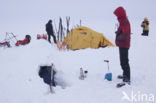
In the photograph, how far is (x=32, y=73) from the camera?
481 centimetres

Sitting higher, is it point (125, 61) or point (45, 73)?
point (125, 61)

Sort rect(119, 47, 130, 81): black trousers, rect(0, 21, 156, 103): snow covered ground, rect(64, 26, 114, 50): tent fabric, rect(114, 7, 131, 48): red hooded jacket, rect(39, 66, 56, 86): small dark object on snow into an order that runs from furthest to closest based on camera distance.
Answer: rect(64, 26, 114, 50): tent fabric < rect(39, 66, 56, 86): small dark object on snow < rect(119, 47, 130, 81): black trousers < rect(114, 7, 131, 48): red hooded jacket < rect(0, 21, 156, 103): snow covered ground

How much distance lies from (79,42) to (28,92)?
4639mm

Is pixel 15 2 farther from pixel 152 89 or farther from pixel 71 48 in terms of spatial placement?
pixel 152 89

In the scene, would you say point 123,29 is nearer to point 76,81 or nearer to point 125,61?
point 125,61

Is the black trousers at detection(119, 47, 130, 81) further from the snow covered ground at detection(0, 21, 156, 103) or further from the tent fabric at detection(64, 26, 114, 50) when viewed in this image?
the tent fabric at detection(64, 26, 114, 50)

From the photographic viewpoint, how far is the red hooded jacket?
396 centimetres

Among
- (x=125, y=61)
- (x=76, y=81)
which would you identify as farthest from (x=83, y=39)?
(x=125, y=61)

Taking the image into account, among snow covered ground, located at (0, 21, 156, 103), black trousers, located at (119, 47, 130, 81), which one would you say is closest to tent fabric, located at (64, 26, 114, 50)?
snow covered ground, located at (0, 21, 156, 103)

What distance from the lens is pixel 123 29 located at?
13.0 feet

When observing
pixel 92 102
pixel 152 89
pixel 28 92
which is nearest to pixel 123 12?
pixel 152 89

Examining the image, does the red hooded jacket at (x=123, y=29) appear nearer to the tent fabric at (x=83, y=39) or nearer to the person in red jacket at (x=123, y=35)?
the person in red jacket at (x=123, y=35)

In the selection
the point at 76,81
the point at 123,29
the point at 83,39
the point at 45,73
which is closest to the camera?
the point at 123,29

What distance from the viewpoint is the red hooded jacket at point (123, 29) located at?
3957 mm
